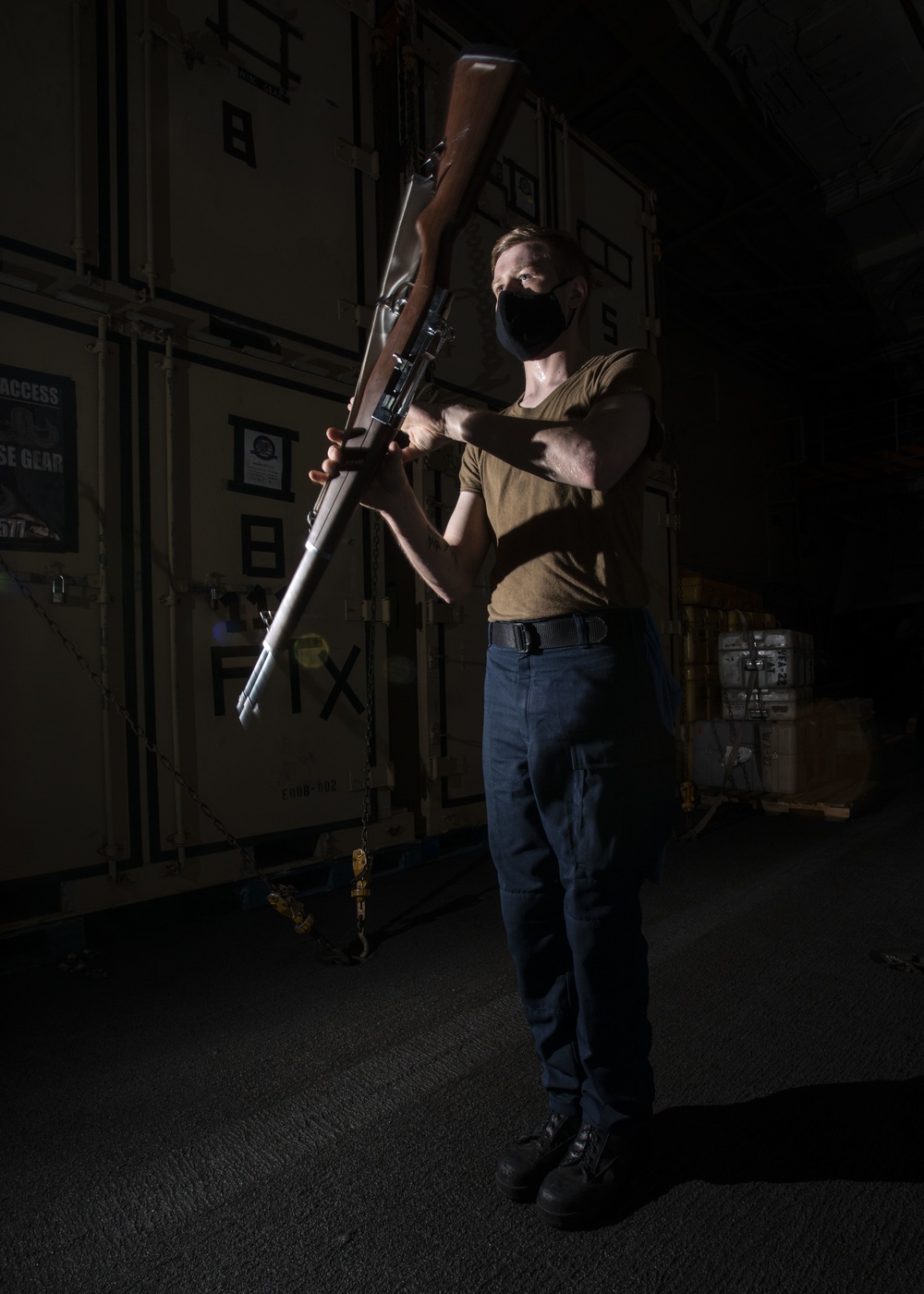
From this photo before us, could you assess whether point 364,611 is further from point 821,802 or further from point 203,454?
point 821,802

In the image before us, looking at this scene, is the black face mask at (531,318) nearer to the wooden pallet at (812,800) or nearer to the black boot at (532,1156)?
the black boot at (532,1156)

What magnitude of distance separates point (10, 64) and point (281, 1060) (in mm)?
3739

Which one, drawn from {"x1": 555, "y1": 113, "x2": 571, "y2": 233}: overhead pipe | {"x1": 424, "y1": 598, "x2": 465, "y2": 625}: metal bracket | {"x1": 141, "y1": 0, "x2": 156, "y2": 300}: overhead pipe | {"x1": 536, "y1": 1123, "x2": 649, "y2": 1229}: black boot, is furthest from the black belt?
{"x1": 555, "y1": 113, "x2": 571, "y2": 233}: overhead pipe

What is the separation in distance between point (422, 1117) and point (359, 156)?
4.40 m

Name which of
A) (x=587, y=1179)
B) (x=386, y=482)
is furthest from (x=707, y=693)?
(x=386, y=482)

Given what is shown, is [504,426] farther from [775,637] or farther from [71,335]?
[775,637]

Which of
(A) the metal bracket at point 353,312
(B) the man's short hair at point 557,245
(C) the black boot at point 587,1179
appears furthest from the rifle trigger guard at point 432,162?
(A) the metal bracket at point 353,312

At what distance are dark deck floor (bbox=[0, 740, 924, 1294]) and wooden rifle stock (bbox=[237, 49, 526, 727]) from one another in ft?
3.41

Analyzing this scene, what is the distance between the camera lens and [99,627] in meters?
3.15

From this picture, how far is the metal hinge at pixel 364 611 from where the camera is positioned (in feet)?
13.1

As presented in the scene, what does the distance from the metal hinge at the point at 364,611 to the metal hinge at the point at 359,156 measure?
232 cm

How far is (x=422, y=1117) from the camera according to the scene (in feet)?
6.21

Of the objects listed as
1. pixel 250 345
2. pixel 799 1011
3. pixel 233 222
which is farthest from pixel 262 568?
pixel 799 1011

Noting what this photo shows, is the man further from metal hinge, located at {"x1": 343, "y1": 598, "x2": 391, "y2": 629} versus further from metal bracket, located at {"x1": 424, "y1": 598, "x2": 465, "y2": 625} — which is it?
metal bracket, located at {"x1": 424, "y1": 598, "x2": 465, "y2": 625}
